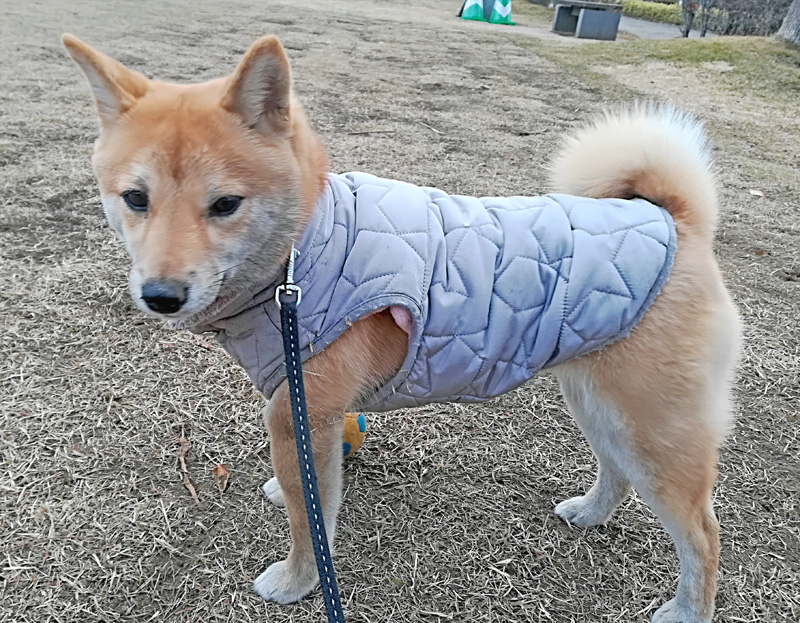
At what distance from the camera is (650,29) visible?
1583cm

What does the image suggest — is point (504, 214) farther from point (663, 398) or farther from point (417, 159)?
point (417, 159)

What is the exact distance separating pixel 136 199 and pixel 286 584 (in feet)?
4.09

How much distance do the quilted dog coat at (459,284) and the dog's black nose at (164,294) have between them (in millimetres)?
223

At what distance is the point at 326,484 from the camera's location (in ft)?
5.87

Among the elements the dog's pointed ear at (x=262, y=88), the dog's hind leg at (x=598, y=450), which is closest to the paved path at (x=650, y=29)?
the dog's hind leg at (x=598, y=450)

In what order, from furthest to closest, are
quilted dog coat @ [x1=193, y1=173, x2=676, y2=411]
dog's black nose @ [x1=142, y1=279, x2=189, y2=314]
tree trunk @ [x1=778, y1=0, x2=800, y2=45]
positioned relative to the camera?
1. tree trunk @ [x1=778, y1=0, x2=800, y2=45]
2. quilted dog coat @ [x1=193, y1=173, x2=676, y2=411]
3. dog's black nose @ [x1=142, y1=279, x2=189, y2=314]

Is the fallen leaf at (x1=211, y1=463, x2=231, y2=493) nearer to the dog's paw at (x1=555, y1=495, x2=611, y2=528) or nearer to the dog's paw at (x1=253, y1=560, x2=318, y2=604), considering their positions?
the dog's paw at (x1=253, y1=560, x2=318, y2=604)

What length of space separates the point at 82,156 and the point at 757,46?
9701 mm

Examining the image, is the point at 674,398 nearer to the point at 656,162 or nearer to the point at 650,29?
the point at 656,162

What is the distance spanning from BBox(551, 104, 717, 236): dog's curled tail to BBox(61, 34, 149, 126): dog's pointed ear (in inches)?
53.2

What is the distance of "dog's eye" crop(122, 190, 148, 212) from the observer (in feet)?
4.69

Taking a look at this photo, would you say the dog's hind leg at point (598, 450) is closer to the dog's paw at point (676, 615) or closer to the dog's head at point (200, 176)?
the dog's paw at point (676, 615)

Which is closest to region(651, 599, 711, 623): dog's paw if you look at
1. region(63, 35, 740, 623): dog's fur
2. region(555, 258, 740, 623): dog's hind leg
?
region(63, 35, 740, 623): dog's fur

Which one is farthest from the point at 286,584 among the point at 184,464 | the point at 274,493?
the point at 184,464
